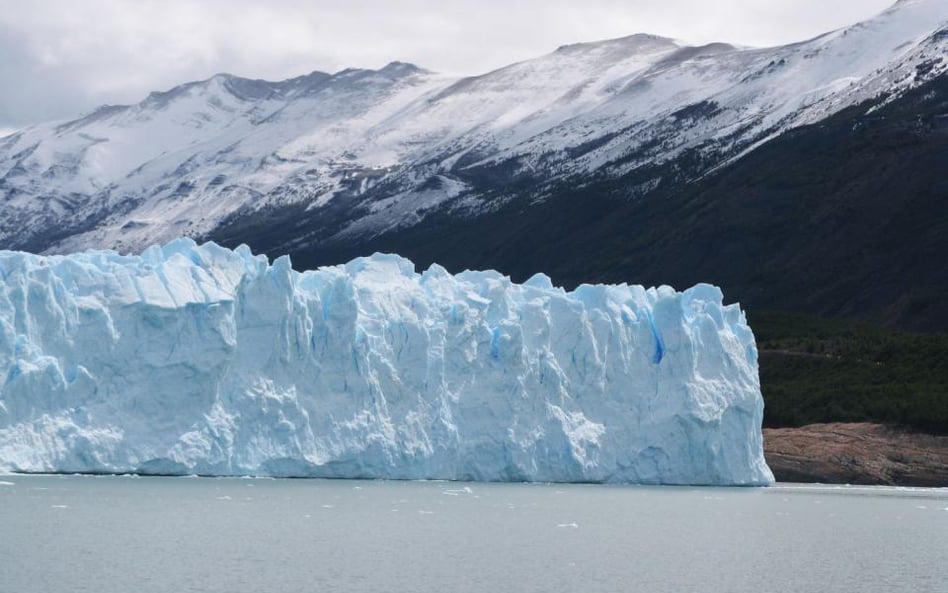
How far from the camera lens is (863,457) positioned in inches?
2218

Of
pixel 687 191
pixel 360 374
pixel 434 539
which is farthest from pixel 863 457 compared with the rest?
pixel 687 191

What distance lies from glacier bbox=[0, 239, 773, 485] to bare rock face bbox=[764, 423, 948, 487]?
10.2 meters

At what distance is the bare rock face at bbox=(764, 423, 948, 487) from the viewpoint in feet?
181

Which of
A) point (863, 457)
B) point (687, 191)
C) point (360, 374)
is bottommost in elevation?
point (863, 457)

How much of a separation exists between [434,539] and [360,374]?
1075cm

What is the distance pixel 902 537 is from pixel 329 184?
545ft

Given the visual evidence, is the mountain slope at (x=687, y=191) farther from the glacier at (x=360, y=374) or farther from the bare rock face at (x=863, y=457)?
the glacier at (x=360, y=374)

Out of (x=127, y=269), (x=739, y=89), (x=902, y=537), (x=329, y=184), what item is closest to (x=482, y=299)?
(x=127, y=269)

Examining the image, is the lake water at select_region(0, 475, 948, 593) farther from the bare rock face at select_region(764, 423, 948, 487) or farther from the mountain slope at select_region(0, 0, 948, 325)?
the mountain slope at select_region(0, 0, 948, 325)

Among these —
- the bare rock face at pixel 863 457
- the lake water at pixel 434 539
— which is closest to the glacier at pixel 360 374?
the lake water at pixel 434 539

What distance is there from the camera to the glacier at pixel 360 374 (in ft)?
124

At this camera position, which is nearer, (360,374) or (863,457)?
(360,374)

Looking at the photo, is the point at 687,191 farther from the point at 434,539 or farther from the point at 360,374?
the point at 434,539

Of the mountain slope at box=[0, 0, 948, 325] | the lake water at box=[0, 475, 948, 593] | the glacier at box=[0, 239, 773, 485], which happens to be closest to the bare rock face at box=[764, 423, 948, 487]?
the glacier at box=[0, 239, 773, 485]
